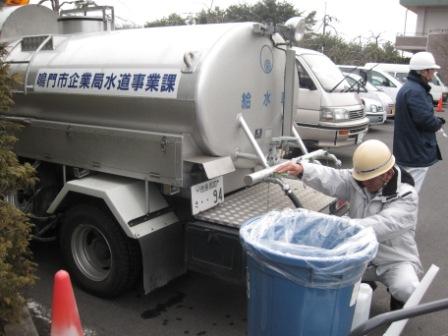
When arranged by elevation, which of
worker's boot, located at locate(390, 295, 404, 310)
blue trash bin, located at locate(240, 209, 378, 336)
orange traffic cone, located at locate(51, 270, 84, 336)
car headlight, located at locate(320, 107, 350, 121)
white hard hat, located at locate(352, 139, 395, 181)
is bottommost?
worker's boot, located at locate(390, 295, 404, 310)

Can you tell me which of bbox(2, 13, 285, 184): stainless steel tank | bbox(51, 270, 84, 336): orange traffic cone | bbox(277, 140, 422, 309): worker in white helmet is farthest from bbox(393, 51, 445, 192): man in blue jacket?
bbox(51, 270, 84, 336): orange traffic cone

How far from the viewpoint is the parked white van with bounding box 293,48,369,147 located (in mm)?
8375

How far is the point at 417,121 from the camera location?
4727 millimetres

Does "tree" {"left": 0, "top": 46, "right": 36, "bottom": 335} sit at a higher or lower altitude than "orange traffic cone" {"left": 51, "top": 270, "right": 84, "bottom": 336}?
higher

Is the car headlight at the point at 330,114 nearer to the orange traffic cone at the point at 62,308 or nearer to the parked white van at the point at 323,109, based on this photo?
the parked white van at the point at 323,109

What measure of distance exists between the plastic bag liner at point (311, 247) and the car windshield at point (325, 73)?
20.4ft

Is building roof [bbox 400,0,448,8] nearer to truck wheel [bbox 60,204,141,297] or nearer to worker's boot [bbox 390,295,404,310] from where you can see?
worker's boot [bbox 390,295,404,310]

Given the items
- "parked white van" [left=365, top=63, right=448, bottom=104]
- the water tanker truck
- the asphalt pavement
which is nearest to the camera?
the water tanker truck

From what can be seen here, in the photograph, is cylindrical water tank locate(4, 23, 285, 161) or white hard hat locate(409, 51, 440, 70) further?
white hard hat locate(409, 51, 440, 70)

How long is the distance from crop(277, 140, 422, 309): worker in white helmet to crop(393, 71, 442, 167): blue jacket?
169 cm

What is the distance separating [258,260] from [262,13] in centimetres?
4254

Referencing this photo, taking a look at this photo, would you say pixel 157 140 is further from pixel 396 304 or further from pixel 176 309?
pixel 396 304

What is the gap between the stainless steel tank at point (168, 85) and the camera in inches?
136

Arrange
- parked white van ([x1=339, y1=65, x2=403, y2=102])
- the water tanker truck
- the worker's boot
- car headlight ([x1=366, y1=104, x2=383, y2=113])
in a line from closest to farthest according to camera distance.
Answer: the worker's boot
the water tanker truck
car headlight ([x1=366, y1=104, x2=383, y2=113])
parked white van ([x1=339, y1=65, x2=403, y2=102])
